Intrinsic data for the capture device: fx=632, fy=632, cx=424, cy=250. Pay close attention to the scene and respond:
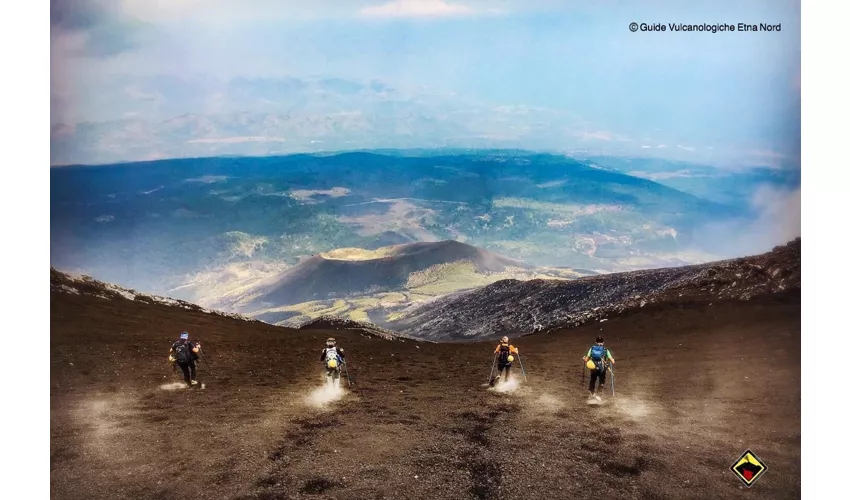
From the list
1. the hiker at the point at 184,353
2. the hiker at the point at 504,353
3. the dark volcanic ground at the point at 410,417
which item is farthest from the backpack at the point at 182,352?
the hiker at the point at 504,353

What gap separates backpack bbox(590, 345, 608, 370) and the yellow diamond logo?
2398 millimetres

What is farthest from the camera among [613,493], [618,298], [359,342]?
[618,298]

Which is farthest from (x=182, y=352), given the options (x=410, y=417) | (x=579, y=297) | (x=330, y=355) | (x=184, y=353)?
(x=579, y=297)

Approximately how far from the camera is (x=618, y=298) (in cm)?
1855

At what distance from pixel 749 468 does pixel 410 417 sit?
5336mm

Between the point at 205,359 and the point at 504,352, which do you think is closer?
the point at 504,352

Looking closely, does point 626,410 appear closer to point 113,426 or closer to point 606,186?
point 606,186

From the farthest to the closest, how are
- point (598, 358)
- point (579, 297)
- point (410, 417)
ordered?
point (579, 297) < point (410, 417) < point (598, 358)

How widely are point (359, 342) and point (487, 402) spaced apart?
405cm

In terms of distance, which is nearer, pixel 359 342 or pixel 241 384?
pixel 241 384

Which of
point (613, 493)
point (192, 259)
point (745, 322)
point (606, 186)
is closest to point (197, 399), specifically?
point (192, 259)

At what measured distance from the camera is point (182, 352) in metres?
11.1

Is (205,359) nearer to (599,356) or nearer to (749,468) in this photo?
(599,356)

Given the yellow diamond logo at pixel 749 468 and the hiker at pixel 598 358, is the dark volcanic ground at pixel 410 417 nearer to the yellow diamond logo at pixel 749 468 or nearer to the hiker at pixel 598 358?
the yellow diamond logo at pixel 749 468
